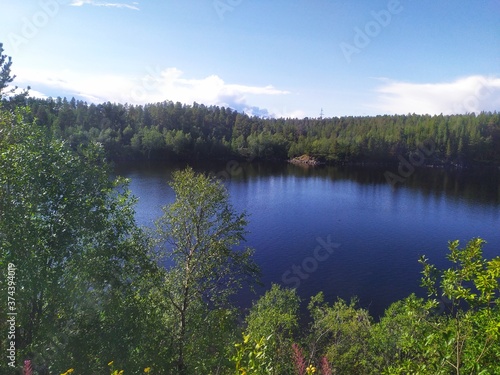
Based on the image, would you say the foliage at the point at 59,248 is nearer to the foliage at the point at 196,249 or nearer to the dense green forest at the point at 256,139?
the foliage at the point at 196,249

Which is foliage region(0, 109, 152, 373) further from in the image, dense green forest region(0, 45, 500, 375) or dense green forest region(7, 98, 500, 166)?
dense green forest region(7, 98, 500, 166)

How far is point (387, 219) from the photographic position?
5200 cm

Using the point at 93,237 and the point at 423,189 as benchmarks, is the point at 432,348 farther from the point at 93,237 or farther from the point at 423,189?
the point at 423,189

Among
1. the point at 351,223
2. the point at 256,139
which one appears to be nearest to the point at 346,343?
the point at 351,223

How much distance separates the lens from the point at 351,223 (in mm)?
49875

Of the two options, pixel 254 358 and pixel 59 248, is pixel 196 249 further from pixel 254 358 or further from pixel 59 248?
pixel 254 358

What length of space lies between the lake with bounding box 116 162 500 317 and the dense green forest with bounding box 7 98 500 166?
15.1 metres

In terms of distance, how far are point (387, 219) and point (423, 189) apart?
28.5m

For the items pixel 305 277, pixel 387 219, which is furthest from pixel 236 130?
pixel 305 277

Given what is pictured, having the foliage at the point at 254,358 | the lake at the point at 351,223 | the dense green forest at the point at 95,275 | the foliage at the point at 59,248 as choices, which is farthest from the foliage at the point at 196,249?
the foliage at the point at 254,358

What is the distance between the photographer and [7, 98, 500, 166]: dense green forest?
4153 inches

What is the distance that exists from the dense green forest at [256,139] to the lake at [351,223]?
15111mm

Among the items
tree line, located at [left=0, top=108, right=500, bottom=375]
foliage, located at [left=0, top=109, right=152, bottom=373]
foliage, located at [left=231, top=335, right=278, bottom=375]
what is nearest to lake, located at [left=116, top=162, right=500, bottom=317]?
tree line, located at [left=0, top=108, right=500, bottom=375]

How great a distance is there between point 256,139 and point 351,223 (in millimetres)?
73740
